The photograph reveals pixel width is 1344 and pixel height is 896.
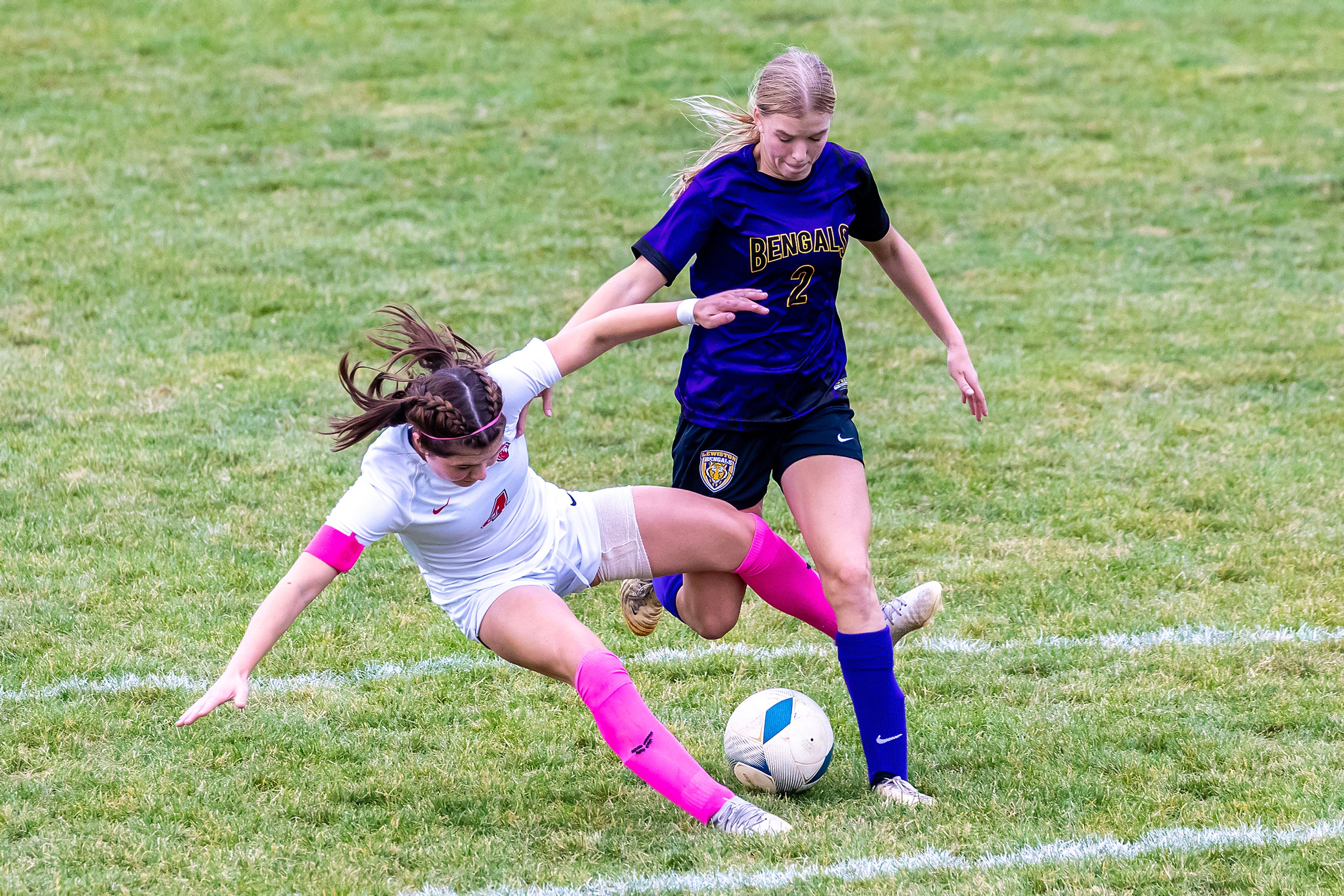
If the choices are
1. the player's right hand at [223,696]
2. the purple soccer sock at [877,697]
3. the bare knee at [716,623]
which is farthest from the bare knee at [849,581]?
the player's right hand at [223,696]

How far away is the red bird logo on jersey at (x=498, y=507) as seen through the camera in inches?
177

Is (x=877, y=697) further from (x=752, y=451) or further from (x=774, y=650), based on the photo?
(x=774, y=650)

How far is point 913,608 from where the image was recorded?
504cm

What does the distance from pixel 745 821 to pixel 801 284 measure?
1.73m

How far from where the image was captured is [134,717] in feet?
16.6

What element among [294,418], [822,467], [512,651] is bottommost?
[294,418]

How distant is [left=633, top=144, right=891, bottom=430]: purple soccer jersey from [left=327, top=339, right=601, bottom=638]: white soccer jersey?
0.56 metres

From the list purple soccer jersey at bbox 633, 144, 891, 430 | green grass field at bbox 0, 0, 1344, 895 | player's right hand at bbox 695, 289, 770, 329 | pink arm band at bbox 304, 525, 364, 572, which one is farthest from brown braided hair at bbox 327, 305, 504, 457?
green grass field at bbox 0, 0, 1344, 895

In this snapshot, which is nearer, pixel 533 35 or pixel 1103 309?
pixel 1103 309

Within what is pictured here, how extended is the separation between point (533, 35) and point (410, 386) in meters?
14.4

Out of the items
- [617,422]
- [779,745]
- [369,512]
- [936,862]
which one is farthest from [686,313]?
[617,422]

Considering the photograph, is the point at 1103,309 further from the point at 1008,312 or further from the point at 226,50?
the point at 226,50

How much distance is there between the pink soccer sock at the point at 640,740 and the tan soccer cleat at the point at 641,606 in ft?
3.53

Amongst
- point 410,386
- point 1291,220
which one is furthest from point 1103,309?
point 410,386
